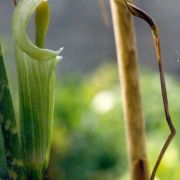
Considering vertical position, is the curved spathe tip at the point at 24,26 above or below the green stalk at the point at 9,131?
above

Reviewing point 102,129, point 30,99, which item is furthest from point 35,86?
point 102,129

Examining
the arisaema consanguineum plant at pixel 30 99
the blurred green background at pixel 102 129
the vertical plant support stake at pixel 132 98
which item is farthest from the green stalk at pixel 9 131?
the blurred green background at pixel 102 129

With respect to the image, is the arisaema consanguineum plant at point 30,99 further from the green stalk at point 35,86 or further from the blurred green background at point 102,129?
the blurred green background at point 102,129

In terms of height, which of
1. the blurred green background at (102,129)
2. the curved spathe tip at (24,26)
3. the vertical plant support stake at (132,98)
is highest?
the curved spathe tip at (24,26)

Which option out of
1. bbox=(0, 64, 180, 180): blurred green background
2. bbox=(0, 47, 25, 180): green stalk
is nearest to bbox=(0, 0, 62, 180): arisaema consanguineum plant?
bbox=(0, 47, 25, 180): green stalk

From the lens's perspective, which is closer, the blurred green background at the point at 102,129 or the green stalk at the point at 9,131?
the green stalk at the point at 9,131

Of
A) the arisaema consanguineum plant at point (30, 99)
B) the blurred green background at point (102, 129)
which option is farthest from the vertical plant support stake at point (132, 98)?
the blurred green background at point (102, 129)

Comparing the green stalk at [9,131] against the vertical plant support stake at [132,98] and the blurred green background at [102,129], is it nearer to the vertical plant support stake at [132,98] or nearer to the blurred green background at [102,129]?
the vertical plant support stake at [132,98]
